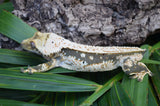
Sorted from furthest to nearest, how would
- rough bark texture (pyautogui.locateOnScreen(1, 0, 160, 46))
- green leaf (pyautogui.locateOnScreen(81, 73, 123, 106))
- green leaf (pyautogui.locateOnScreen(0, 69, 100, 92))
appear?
rough bark texture (pyautogui.locateOnScreen(1, 0, 160, 46)) < green leaf (pyautogui.locateOnScreen(81, 73, 123, 106)) < green leaf (pyautogui.locateOnScreen(0, 69, 100, 92))

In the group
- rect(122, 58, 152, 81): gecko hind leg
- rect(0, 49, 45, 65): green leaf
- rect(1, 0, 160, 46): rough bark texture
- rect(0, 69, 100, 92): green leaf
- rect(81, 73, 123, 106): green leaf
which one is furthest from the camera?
rect(1, 0, 160, 46): rough bark texture

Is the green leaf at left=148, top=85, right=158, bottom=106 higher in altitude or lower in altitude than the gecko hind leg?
lower

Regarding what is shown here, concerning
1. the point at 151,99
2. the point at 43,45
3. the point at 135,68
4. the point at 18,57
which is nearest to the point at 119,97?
the point at 151,99

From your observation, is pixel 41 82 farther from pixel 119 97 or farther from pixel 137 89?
pixel 137 89

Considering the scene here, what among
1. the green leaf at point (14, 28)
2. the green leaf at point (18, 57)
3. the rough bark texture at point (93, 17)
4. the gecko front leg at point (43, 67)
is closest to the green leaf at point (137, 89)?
the rough bark texture at point (93, 17)

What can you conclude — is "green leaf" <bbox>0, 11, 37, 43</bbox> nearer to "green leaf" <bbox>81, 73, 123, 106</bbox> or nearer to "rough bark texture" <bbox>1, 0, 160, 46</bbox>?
"rough bark texture" <bbox>1, 0, 160, 46</bbox>

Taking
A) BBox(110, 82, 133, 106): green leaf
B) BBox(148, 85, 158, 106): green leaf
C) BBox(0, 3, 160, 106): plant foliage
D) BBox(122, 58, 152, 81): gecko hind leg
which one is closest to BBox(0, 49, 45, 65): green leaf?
BBox(0, 3, 160, 106): plant foliage

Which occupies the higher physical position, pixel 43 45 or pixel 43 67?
pixel 43 45
